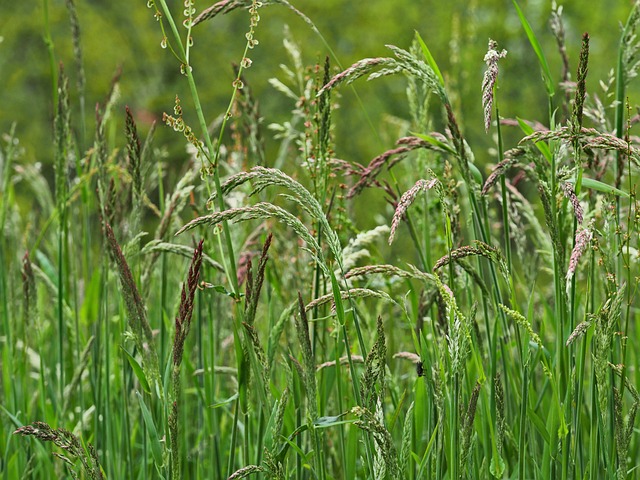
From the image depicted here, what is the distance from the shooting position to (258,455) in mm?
1712

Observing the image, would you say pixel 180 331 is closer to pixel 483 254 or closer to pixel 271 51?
pixel 483 254

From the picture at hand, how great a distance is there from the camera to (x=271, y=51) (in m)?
20.4

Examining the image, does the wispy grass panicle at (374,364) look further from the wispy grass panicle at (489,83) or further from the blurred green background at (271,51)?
the blurred green background at (271,51)

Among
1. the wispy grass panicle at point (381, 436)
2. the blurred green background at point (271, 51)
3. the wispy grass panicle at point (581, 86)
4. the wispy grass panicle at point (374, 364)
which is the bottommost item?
the wispy grass panicle at point (381, 436)

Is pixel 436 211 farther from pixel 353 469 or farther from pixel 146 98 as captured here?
pixel 146 98

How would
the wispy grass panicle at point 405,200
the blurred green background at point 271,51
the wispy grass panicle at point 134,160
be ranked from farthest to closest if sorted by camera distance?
the blurred green background at point 271,51 → the wispy grass panicle at point 134,160 → the wispy grass panicle at point 405,200

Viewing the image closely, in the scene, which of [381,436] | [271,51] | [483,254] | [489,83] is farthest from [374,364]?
[271,51]

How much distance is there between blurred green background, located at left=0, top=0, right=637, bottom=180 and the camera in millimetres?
18953

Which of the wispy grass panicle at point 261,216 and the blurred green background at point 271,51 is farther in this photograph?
the blurred green background at point 271,51

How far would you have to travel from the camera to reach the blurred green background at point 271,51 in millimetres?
18953

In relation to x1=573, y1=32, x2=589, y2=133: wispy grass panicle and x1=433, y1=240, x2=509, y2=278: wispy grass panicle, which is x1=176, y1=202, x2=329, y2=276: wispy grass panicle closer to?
x1=433, y1=240, x2=509, y2=278: wispy grass panicle

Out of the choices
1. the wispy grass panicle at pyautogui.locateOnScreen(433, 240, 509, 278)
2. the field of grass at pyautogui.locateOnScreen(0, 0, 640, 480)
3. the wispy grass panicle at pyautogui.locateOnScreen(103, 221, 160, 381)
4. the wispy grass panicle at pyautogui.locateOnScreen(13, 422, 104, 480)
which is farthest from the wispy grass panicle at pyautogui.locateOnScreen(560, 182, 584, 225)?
the wispy grass panicle at pyautogui.locateOnScreen(13, 422, 104, 480)

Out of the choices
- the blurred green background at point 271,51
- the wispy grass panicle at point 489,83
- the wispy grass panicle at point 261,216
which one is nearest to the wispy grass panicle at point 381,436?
the wispy grass panicle at point 261,216

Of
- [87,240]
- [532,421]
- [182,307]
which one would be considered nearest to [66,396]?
[87,240]
